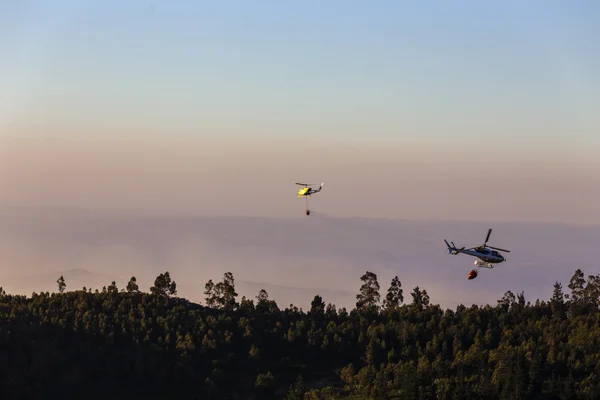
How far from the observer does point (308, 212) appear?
643 feet

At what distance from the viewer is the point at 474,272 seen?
190500 mm

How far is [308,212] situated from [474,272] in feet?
104
